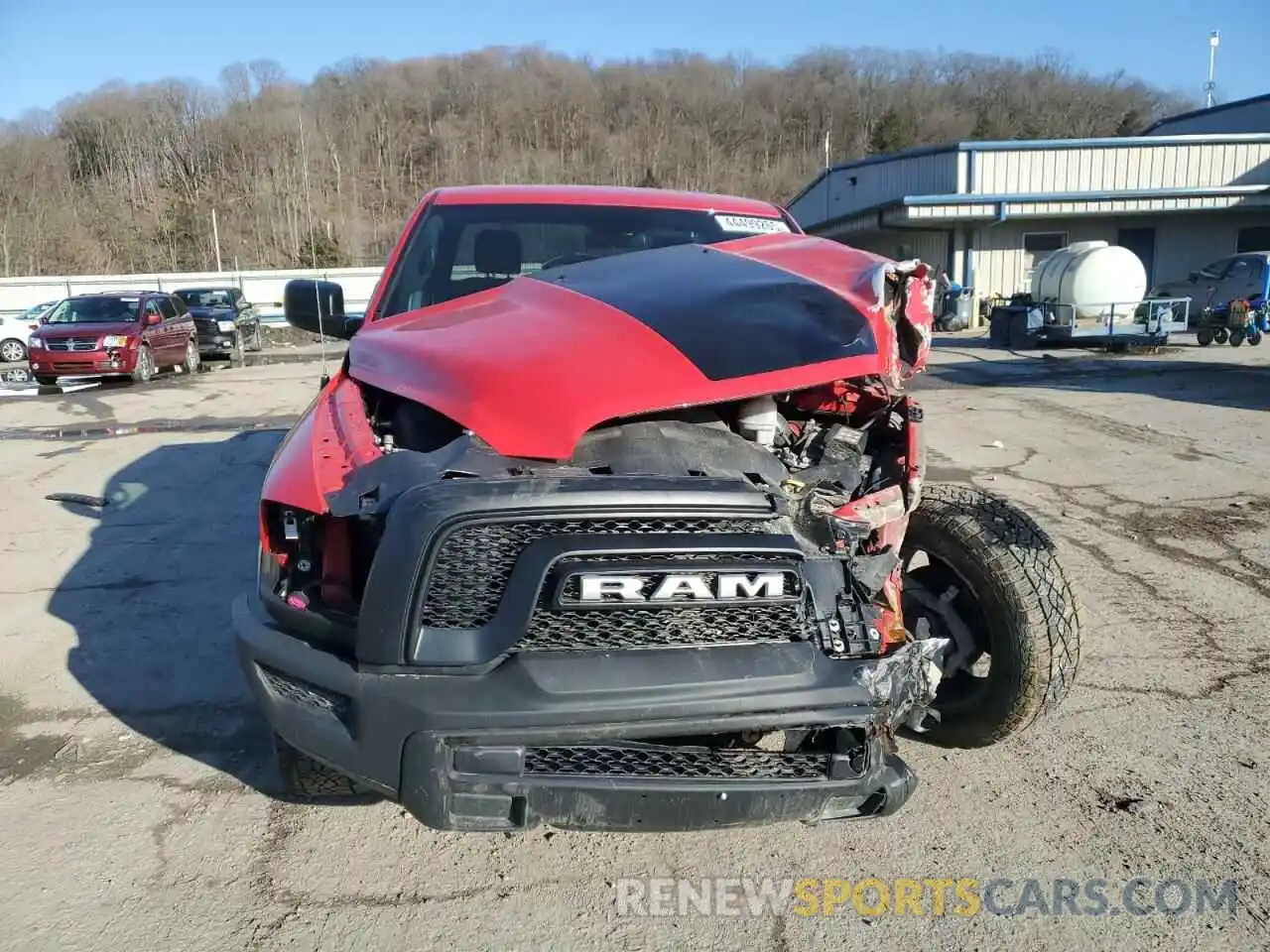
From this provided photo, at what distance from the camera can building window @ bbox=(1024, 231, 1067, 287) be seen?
25.9 meters

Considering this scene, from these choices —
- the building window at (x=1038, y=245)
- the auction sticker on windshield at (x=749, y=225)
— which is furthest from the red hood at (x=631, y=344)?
the building window at (x=1038, y=245)

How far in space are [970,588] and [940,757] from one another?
0.61 meters

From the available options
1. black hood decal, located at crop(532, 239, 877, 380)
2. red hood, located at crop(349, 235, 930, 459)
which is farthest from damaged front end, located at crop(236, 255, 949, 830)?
black hood decal, located at crop(532, 239, 877, 380)

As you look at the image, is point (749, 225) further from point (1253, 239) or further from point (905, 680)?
point (1253, 239)

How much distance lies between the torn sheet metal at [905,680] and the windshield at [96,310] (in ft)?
55.9

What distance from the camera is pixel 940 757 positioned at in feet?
9.82

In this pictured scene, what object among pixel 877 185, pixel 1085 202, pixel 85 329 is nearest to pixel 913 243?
pixel 877 185

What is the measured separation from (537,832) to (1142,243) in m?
28.7

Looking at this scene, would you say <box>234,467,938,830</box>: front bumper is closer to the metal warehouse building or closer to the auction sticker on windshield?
the auction sticker on windshield

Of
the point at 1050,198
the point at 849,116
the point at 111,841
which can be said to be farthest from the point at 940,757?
the point at 849,116

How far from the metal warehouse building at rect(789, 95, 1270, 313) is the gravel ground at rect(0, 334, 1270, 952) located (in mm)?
21401

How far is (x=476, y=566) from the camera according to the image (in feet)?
6.30

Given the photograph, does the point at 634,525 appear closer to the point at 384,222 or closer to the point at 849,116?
the point at 384,222

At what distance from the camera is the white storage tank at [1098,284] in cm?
1792
